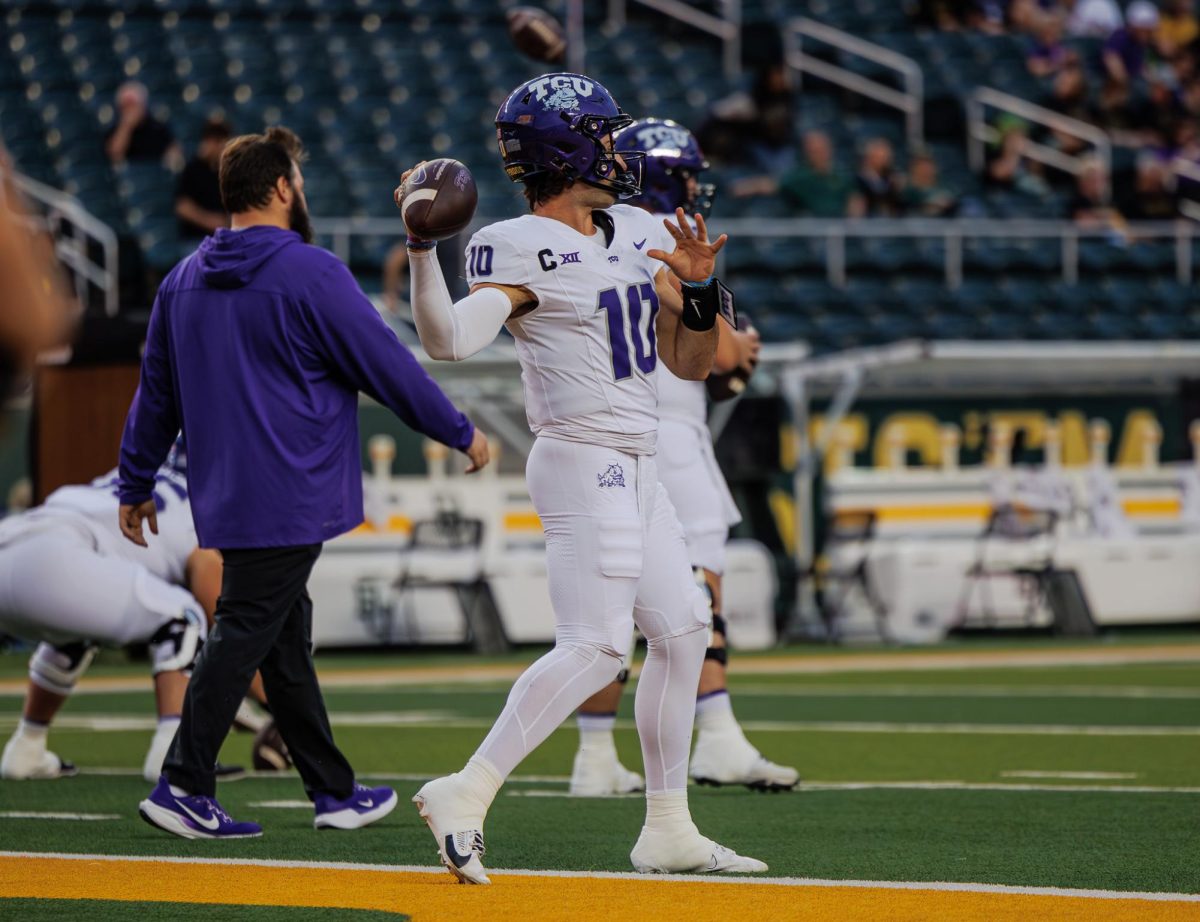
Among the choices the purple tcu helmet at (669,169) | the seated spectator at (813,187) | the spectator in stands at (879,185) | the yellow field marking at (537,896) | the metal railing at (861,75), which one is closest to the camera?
the yellow field marking at (537,896)

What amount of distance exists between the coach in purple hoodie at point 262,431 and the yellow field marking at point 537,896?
0.68 metres

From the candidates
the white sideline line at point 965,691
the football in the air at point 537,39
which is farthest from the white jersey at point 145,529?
→ the white sideline line at point 965,691

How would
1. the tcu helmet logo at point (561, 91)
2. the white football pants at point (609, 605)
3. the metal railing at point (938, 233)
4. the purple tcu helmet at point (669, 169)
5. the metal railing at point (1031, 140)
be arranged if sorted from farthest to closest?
the metal railing at point (1031, 140), the metal railing at point (938, 233), the purple tcu helmet at point (669, 169), the tcu helmet logo at point (561, 91), the white football pants at point (609, 605)

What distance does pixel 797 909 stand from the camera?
13.9 feet

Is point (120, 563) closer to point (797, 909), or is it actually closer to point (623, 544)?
point (623, 544)

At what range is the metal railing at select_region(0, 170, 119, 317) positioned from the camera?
50.4 feet

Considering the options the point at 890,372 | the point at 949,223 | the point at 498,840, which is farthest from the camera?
the point at 949,223

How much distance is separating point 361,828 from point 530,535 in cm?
931

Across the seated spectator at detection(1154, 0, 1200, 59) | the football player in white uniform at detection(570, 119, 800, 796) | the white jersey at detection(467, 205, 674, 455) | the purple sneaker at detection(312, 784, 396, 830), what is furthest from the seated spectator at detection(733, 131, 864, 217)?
the white jersey at detection(467, 205, 674, 455)

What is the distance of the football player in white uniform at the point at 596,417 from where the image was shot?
15.8 feet

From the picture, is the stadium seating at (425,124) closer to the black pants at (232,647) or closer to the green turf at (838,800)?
the green turf at (838,800)

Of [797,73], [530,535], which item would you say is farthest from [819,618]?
[797,73]

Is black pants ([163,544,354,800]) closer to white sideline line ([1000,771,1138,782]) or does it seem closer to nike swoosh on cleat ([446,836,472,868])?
nike swoosh on cleat ([446,836,472,868])

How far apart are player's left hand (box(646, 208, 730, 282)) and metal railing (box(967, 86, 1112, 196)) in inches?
634
